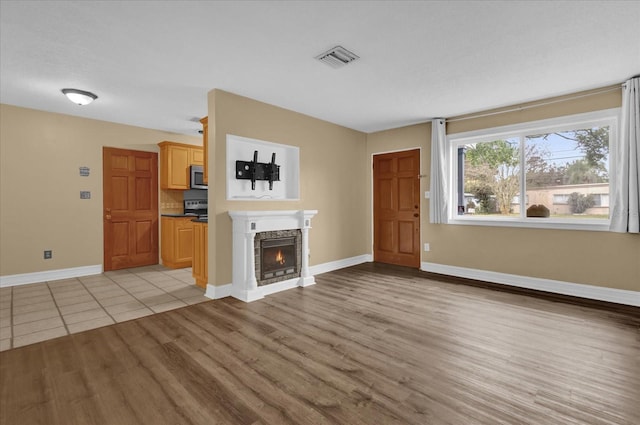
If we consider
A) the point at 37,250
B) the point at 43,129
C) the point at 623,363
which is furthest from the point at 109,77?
the point at 623,363

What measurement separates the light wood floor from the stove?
333 centimetres

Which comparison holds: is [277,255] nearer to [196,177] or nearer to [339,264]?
[339,264]

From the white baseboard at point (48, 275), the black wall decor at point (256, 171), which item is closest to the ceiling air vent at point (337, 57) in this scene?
the black wall decor at point (256, 171)

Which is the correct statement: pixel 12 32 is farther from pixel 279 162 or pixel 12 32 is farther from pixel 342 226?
pixel 342 226

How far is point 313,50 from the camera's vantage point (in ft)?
9.32

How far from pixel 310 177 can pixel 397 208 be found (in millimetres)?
1913

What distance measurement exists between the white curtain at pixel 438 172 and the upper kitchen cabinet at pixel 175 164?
4570 millimetres

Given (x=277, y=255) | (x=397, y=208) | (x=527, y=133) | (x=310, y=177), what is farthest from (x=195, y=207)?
(x=527, y=133)

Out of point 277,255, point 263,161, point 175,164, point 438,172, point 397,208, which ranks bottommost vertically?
point 277,255

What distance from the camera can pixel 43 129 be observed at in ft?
15.3

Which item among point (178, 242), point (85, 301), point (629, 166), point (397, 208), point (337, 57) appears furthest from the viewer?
point (397, 208)

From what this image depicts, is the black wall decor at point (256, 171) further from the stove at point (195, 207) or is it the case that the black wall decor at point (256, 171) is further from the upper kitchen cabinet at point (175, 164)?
the stove at point (195, 207)

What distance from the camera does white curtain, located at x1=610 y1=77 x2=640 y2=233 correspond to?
11.2 ft

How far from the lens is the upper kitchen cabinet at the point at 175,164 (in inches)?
224
